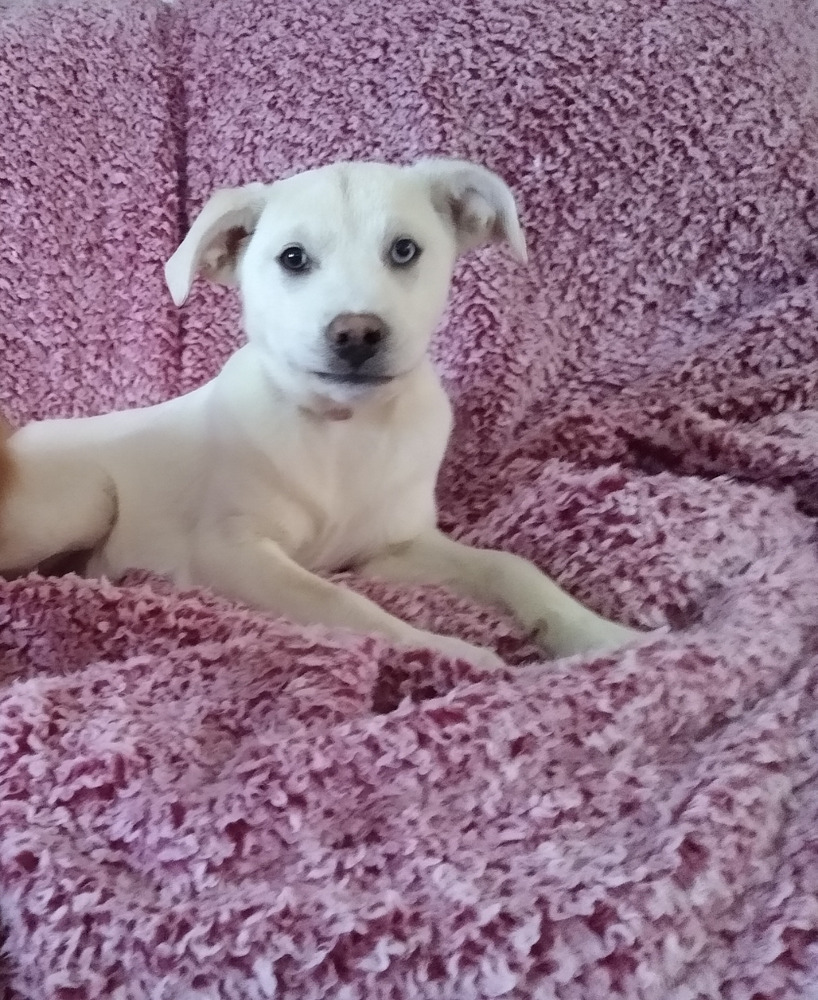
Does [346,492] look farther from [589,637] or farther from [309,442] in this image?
[589,637]

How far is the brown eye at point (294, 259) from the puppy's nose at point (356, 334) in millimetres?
132

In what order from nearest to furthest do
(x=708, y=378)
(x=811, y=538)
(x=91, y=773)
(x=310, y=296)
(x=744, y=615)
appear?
(x=91, y=773) → (x=744, y=615) → (x=310, y=296) → (x=811, y=538) → (x=708, y=378)

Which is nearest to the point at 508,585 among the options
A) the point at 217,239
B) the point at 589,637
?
the point at 589,637

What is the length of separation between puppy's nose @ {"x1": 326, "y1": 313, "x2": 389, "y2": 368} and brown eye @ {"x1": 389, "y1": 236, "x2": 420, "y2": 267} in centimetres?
13

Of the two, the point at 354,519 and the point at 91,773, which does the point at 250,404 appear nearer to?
the point at 354,519

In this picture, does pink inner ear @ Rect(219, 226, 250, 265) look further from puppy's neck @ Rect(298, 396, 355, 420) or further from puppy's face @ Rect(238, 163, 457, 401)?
puppy's neck @ Rect(298, 396, 355, 420)

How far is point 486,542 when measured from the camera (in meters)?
1.42

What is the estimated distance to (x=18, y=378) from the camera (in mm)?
1632

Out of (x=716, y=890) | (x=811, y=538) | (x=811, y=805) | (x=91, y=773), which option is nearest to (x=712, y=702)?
(x=811, y=805)

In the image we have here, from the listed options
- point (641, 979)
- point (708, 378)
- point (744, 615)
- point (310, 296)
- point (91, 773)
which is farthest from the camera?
point (708, 378)

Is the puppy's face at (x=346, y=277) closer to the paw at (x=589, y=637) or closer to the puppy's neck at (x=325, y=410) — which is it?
the puppy's neck at (x=325, y=410)

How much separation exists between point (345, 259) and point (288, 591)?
388mm

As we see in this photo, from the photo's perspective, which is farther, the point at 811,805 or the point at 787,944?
the point at 811,805

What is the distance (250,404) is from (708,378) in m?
0.67
